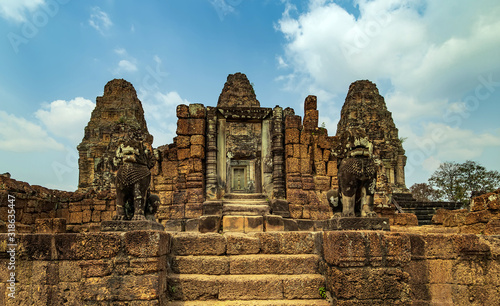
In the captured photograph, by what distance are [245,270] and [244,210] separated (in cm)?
478

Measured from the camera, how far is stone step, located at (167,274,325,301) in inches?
170

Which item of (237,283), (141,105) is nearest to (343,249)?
(237,283)

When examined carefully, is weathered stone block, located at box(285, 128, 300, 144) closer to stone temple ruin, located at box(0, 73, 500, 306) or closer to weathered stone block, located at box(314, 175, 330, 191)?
weathered stone block, located at box(314, 175, 330, 191)

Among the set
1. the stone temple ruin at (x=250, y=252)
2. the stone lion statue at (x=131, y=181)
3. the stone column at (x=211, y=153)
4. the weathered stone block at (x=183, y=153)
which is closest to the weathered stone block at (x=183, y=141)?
the weathered stone block at (x=183, y=153)

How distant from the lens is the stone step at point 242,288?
14.2 feet

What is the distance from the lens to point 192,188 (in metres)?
9.98

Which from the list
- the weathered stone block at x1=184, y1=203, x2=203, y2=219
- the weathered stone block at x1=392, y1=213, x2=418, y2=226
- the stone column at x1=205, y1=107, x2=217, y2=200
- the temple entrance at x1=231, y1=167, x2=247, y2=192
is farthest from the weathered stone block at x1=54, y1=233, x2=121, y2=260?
the temple entrance at x1=231, y1=167, x2=247, y2=192

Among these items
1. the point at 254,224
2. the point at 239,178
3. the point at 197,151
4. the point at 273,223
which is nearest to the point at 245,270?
the point at 254,224

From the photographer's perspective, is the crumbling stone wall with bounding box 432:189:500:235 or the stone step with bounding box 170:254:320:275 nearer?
the stone step with bounding box 170:254:320:275

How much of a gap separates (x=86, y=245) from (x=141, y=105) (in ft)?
99.9

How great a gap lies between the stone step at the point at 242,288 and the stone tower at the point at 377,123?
23.7m

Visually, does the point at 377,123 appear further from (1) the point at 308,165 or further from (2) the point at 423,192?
(1) the point at 308,165

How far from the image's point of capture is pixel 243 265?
4680 millimetres

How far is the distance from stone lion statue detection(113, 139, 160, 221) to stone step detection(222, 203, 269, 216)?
3746 millimetres
